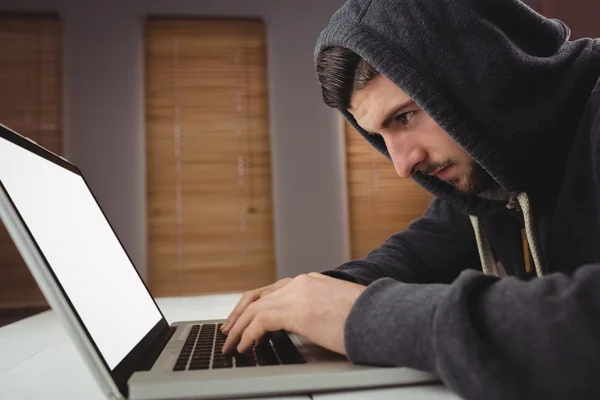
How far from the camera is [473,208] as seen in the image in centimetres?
100

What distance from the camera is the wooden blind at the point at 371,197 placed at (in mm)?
3156

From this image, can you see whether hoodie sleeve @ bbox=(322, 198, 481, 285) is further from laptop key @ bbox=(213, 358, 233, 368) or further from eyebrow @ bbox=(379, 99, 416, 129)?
laptop key @ bbox=(213, 358, 233, 368)

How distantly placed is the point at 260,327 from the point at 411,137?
496 mm

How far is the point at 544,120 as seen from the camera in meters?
0.74

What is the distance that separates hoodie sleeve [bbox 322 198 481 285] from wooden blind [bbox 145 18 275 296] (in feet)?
6.41

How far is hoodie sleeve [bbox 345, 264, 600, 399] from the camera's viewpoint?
35 cm

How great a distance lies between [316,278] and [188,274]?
8.44 feet

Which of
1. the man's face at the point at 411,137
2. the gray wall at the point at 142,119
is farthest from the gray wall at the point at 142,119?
the man's face at the point at 411,137

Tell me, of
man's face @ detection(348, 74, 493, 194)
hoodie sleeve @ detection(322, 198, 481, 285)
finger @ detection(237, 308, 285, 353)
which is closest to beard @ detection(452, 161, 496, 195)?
man's face @ detection(348, 74, 493, 194)

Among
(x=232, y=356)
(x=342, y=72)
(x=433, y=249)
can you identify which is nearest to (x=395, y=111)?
(x=342, y=72)

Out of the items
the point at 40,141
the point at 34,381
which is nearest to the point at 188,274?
the point at 40,141

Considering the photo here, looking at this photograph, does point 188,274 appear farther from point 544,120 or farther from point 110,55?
point 544,120

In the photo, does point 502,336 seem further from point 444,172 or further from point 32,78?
point 32,78

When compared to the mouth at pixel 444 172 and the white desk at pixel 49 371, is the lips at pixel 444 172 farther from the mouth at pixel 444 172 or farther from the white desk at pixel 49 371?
the white desk at pixel 49 371
